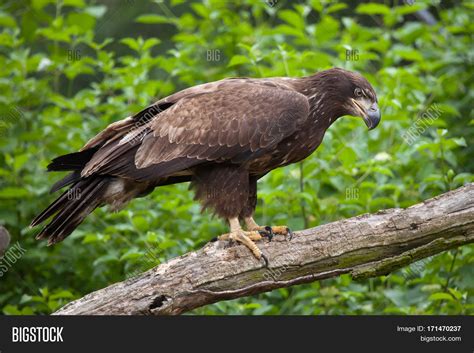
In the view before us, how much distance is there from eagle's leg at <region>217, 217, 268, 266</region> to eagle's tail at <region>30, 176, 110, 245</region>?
2.83 feet

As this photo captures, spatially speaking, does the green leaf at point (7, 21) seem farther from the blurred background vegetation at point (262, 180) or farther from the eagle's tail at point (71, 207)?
the eagle's tail at point (71, 207)

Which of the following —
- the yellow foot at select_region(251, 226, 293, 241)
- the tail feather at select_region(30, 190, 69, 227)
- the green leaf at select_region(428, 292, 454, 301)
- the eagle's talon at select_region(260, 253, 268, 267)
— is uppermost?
the tail feather at select_region(30, 190, 69, 227)

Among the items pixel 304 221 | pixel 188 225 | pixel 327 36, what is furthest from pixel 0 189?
pixel 327 36

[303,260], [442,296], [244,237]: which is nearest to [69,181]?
[244,237]

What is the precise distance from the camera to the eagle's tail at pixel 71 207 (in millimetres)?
5289

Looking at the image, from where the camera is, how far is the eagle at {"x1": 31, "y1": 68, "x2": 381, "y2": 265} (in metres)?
5.32

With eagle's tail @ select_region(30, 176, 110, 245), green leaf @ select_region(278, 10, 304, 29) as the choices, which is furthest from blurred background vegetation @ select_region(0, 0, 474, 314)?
eagle's tail @ select_region(30, 176, 110, 245)

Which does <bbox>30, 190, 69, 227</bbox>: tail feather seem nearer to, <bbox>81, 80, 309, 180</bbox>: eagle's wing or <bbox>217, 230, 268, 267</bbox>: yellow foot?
<bbox>81, 80, 309, 180</bbox>: eagle's wing

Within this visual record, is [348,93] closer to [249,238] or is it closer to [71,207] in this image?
[249,238]

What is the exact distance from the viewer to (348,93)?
554 cm

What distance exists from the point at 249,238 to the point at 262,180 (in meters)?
1.74

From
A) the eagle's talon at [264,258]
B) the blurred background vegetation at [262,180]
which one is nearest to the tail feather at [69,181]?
the blurred background vegetation at [262,180]

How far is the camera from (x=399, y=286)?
21.7 ft

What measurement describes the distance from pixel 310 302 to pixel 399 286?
0.75 metres
